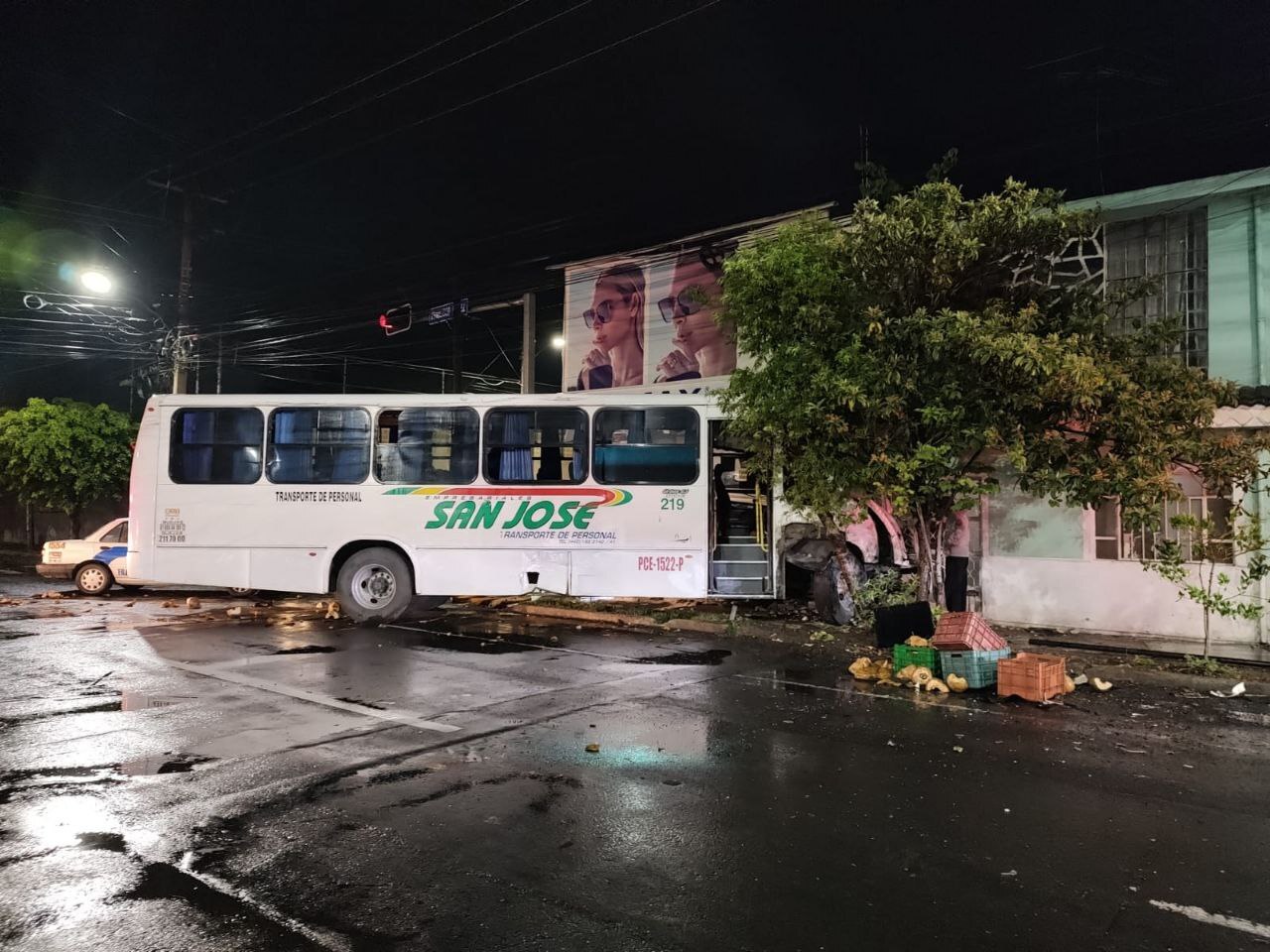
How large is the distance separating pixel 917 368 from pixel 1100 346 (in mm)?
2292

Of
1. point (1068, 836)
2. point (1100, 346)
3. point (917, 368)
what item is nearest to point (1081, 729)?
point (1068, 836)

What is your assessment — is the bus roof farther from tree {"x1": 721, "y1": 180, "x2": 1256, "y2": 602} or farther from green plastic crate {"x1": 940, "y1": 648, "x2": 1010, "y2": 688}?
green plastic crate {"x1": 940, "y1": 648, "x2": 1010, "y2": 688}

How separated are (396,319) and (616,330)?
18.1 ft

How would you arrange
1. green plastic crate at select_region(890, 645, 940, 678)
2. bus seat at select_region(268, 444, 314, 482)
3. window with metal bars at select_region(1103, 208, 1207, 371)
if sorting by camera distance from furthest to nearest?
bus seat at select_region(268, 444, 314, 482), window with metal bars at select_region(1103, 208, 1207, 371), green plastic crate at select_region(890, 645, 940, 678)

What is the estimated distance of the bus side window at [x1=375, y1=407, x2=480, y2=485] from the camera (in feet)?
38.5

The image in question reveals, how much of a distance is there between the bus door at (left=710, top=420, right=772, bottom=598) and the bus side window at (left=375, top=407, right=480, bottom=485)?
3.55 meters

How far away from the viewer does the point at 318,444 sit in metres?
11.9

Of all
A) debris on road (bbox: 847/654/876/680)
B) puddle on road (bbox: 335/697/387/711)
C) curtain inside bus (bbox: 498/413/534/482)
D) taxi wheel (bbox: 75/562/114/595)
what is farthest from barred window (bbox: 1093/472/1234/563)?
taxi wheel (bbox: 75/562/114/595)

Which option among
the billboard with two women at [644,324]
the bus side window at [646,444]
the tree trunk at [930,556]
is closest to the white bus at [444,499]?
the bus side window at [646,444]

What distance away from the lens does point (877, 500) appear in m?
10.7

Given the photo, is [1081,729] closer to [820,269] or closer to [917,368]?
[917,368]

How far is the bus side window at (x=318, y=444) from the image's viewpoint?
11.8 meters

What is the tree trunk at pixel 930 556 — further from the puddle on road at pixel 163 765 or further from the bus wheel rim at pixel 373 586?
the puddle on road at pixel 163 765

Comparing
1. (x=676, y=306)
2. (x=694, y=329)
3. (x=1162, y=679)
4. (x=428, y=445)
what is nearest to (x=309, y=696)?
(x=428, y=445)
